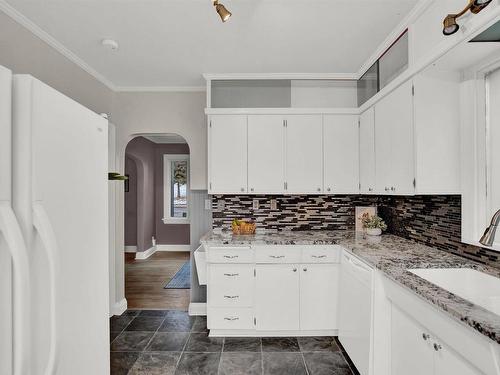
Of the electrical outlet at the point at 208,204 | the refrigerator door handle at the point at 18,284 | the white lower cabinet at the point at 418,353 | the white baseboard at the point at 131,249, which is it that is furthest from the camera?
the white baseboard at the point at 131,249

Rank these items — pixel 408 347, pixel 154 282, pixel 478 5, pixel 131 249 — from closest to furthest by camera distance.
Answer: pixel 478 5 → pixel 408 347 → pixel 154 282 → pixel 131 249

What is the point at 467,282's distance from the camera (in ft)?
5.84

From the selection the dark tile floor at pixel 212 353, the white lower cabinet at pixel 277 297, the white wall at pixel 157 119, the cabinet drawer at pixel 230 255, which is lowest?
the dark tile floor at pixel 212 353

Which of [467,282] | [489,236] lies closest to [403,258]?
[467,282]

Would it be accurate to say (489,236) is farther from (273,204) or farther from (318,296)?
(273,204)

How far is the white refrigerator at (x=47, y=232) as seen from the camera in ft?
2.60

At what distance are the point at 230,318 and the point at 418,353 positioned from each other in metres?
1.64

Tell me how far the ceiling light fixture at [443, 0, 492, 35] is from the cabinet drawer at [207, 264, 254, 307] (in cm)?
218

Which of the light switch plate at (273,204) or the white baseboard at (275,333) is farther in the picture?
the light switch plate at (273,204)

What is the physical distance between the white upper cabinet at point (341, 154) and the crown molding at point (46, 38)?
2.39m

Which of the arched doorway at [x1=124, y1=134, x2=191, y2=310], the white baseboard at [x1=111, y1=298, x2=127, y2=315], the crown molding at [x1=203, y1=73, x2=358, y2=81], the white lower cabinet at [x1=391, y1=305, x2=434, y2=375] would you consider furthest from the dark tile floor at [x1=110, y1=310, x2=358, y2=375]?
the crown molding at [x1=203, y1=73, x2=358, y2=81]

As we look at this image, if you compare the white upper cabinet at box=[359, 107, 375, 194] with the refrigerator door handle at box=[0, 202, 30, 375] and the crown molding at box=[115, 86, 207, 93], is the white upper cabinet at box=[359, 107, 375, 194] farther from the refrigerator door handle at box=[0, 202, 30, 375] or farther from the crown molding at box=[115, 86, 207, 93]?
the refrigerator door handle at box=[0, 202, 30, 375]

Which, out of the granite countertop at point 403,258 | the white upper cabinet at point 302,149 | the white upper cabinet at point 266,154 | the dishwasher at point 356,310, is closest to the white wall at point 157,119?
the white upper cabinet at point 266,154

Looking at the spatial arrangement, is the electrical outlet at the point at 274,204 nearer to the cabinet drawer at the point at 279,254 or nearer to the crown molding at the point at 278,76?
the cabinet drawer at the point at 279,254
